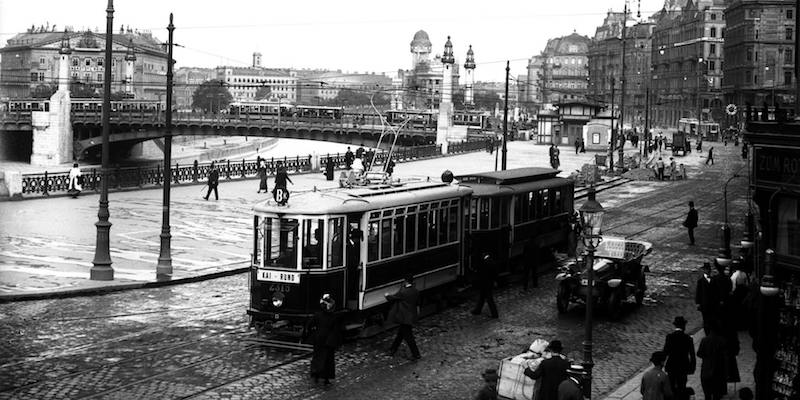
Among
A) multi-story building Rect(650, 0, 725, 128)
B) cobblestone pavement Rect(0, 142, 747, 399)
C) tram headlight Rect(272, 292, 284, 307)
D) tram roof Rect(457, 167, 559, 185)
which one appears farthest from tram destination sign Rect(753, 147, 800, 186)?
multi-story building Rect(650, 0, 725, 128)

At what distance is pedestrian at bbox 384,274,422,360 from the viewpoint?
18344 mm

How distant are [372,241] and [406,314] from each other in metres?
2.26

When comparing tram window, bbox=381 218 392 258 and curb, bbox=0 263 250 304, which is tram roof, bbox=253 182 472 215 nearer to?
tram window, bbox=381 218 392 258

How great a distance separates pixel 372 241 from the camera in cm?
2022

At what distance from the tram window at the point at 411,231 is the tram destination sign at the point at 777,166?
21.5 ft

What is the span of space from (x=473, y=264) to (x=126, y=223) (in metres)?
16.0

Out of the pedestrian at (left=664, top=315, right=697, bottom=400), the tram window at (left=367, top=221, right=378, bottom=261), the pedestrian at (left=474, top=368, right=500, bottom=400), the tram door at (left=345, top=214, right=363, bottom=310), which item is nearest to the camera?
the pedestrian at (left=474, top=368, right=500, bottom=400)

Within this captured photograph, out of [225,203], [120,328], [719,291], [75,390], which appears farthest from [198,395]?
[225,203]

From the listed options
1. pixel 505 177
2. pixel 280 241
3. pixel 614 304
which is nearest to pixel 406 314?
pixel 280 241

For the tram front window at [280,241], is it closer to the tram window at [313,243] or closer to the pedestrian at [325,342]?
the tram window at [313,243]

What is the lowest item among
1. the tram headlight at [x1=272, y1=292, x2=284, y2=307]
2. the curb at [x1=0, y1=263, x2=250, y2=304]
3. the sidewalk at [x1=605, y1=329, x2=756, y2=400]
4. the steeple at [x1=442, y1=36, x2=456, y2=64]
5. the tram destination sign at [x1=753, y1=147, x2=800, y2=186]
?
the sidewalk at [x1=605, y1=329, x2=756, y2=400]

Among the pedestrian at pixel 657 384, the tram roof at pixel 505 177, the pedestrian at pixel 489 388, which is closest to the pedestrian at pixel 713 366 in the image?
the pedestrian at pixel 657 384

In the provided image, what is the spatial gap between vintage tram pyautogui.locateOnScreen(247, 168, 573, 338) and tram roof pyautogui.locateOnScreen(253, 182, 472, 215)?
2 centimetres

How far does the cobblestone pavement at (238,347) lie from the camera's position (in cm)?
1648
